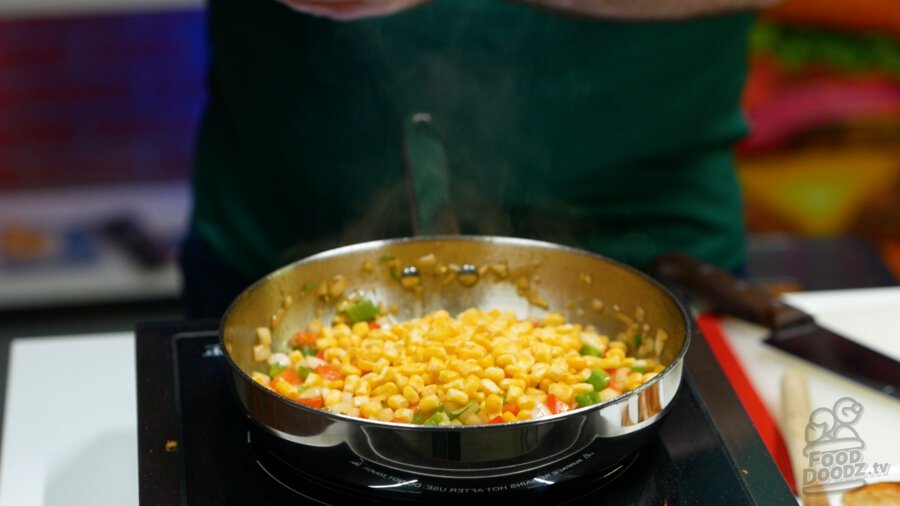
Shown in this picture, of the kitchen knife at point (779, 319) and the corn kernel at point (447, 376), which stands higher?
the corn kernel at point (447, 376)

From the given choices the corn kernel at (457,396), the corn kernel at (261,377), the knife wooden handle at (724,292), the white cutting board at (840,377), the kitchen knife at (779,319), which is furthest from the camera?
the knife wooden handle at (724,292)

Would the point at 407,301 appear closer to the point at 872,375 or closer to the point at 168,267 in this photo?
the point at 872,375

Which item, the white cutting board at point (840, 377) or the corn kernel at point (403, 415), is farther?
the white cutting board at point (840, 377)

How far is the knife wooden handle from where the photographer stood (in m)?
1.40

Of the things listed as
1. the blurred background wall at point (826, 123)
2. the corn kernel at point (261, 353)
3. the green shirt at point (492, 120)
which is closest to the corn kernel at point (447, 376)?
the corn kernel at point (261, 353)

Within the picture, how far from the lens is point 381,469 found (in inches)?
34.5

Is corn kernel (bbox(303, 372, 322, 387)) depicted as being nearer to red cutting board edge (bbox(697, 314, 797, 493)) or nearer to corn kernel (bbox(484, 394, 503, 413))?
corn kernel (bbox(484, 394, 503, 413))

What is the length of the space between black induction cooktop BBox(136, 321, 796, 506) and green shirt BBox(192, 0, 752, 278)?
1.73 ft

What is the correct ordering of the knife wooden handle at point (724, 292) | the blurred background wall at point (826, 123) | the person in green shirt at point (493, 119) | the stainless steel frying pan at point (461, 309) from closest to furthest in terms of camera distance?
1. the stainless steel frying pan at point (461, 309)
2. the knife wooden handle at point (724, 292)
3. the person in green shirt at point (493, 119)
4. the blurred background wall at point (826, 123)

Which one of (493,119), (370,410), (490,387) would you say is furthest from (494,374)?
(493,119)

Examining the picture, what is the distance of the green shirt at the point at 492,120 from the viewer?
1.55 m

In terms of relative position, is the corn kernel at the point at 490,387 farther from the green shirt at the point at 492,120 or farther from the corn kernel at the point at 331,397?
the green shirt at the point at 492,120

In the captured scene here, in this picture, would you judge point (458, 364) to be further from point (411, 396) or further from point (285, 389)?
point (285, 389)

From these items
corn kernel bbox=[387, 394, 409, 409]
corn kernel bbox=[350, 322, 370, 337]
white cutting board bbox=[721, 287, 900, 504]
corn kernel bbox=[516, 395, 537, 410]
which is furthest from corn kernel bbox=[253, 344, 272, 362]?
white cutting board bbox=[721, 287, 900, 504]
